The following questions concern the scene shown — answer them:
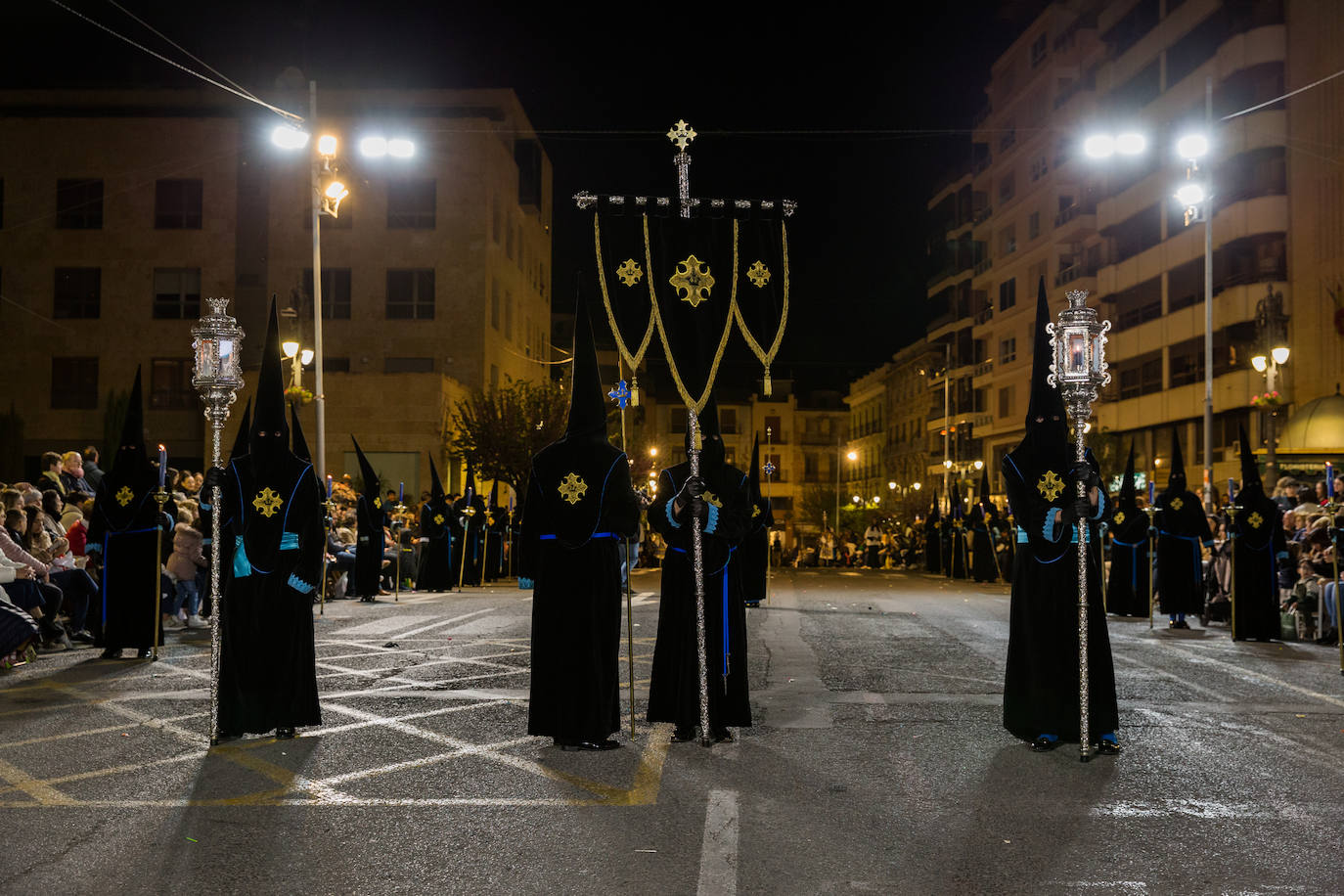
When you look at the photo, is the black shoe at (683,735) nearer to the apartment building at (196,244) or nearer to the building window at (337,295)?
the apartment building at (196,244)

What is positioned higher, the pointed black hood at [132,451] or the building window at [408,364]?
the building window at [408,364]

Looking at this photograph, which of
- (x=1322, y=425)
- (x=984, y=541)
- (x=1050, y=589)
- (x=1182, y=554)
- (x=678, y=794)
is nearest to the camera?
(x=678, y=794)

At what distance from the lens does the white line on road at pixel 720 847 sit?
4.97 metres

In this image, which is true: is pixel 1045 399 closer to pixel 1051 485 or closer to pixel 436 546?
pixel 1051 485

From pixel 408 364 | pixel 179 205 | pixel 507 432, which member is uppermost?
pixel 179 205

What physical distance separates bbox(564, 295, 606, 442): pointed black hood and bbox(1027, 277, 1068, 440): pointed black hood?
2.96 meters

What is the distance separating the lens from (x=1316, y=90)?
121ft

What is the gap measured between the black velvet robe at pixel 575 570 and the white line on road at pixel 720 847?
1.65 m

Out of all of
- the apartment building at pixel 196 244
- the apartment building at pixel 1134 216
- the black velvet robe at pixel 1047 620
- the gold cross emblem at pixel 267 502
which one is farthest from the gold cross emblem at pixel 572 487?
the apartment building at pixel 196 244

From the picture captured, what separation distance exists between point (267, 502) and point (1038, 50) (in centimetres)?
5949

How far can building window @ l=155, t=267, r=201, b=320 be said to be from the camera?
45.0 metres

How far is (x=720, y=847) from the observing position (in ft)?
18.1

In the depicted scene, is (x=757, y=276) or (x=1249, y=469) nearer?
(x=757, y=276)

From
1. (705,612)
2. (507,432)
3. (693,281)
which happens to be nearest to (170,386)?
(507,432)
